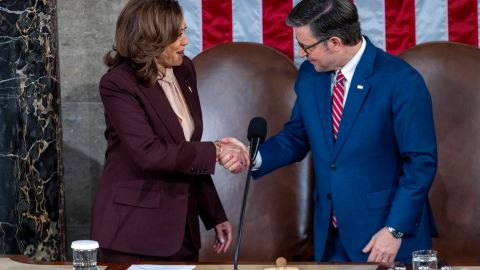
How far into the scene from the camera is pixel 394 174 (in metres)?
3.63

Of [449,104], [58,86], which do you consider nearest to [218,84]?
[58,86]

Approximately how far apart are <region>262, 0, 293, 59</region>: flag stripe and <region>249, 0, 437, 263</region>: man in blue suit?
1.41 metres

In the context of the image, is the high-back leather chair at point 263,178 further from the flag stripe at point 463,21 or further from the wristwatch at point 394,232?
the wristwatch at point 394,232

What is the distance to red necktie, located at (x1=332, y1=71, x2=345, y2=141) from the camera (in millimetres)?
3693

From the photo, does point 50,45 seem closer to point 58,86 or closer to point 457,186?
point 58,86

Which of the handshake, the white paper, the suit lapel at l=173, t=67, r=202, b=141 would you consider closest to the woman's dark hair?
the suit lapel at l=173, t=67, r=202, b=141

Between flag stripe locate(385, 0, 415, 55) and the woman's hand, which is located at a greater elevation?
flag stripe locate(385, 0, 415, 55)

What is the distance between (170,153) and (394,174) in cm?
88

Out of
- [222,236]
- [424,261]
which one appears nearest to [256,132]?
[424,261]

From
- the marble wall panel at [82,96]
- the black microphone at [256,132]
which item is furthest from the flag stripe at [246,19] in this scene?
the black microphone at [256,132]

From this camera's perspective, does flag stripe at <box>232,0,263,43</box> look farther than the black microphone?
Yes

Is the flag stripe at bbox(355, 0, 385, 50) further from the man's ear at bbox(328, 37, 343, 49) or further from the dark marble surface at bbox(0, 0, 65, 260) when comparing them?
the dark marble surface at bbox(0, 0, 65, 260)

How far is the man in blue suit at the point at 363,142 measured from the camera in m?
3.50

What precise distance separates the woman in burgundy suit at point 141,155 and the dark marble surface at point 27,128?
3.92ft
